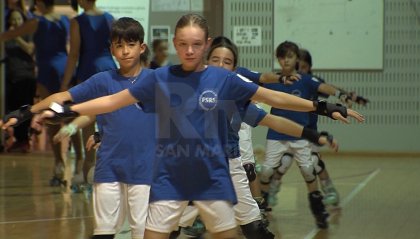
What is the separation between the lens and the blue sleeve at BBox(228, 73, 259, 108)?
12.2 ft

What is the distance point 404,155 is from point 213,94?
5.51 metres

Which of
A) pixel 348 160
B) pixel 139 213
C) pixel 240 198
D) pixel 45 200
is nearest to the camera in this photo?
pixel 139 213

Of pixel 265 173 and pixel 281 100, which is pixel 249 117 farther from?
pixel 265 173

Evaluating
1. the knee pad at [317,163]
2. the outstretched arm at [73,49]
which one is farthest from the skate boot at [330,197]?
the outstretched arm at [73,49]

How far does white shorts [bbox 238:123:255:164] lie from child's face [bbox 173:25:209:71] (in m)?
2.17

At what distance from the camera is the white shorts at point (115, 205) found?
447cm

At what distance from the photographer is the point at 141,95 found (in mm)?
3701

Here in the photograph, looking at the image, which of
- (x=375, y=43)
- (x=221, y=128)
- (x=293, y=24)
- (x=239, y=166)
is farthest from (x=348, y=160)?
(x=221, y=128)

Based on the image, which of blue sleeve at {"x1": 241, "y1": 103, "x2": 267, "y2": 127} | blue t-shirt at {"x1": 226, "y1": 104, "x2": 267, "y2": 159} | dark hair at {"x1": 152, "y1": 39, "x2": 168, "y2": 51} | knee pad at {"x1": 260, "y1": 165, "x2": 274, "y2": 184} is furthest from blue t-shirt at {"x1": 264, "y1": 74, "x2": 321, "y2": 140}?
blue sleeve at {"x1": 241, "y1": 103, "x2": 267, "y2": 127}

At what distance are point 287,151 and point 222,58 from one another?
1.70 meters

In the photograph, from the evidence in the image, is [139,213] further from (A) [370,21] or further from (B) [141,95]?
(A) [370,21]

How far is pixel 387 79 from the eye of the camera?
9.80 metres

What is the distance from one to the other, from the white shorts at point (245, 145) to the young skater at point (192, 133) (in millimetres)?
2085

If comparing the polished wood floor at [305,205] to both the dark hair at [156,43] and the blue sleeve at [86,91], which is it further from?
the blue sleeve at [86,91]
